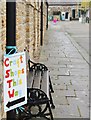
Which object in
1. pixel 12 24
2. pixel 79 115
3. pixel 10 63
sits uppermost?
pixel 12 24

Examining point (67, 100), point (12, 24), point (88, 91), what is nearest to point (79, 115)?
point (67, 100)

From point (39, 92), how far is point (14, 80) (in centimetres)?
150

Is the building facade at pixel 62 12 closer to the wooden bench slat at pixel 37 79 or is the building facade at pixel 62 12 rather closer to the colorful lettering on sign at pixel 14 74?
the wooden bench slat at pixel 37 79

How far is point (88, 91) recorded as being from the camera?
302 inches

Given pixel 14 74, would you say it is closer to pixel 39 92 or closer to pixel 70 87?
pixel 39 92

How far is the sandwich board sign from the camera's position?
3.44 metres

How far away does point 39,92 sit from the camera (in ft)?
16.2

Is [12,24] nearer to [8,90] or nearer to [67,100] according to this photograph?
[8,90]

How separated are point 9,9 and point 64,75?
5.99 m

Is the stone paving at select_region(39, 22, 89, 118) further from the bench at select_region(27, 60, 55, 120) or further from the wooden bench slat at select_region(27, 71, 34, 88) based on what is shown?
the wooden bench slat at select_region(27, 71, 34, 88)

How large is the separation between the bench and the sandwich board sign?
3.73ft

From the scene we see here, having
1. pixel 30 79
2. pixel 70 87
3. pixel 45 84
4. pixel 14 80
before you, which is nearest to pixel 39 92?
pixel 45 84

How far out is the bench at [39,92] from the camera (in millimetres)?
4816

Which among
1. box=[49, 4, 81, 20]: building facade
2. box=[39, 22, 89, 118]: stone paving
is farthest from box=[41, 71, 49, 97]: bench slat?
box=[49, 4, 81, 20]: building facade
